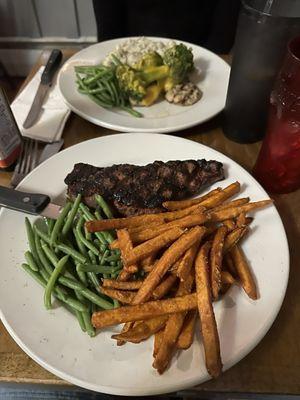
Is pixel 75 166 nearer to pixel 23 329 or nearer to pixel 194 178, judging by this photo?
pixel 194 178

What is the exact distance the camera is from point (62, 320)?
103 cm

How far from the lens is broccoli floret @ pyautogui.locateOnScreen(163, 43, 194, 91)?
1.73m

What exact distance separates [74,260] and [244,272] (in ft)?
1.68

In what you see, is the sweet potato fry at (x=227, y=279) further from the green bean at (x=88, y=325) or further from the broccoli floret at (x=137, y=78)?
the broccoli floret at (x=137, y=78)

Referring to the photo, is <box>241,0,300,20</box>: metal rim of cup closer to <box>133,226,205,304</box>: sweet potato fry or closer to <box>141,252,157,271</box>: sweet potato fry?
<box>133,226,205,304</box>: sweet potato fry

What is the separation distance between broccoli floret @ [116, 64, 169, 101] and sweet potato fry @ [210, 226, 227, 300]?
34.0 inches

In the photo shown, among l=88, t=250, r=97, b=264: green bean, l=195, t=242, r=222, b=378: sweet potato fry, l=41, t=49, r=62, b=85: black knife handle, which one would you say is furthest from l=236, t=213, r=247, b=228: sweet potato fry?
l=41, t=49, r=62, b=85: black knife handle

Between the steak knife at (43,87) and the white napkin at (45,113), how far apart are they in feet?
0.06

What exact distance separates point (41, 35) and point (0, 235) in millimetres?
3078

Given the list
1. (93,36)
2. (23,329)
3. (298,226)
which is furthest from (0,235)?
(93,36)

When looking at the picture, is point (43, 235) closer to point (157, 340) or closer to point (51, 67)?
point (157, 340)

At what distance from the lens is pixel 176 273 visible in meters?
1.04

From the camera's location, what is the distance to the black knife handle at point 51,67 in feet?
6.06

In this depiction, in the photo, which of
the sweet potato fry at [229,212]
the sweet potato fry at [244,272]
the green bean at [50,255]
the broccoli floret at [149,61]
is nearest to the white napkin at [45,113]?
the broccoli floret at [149,61]
